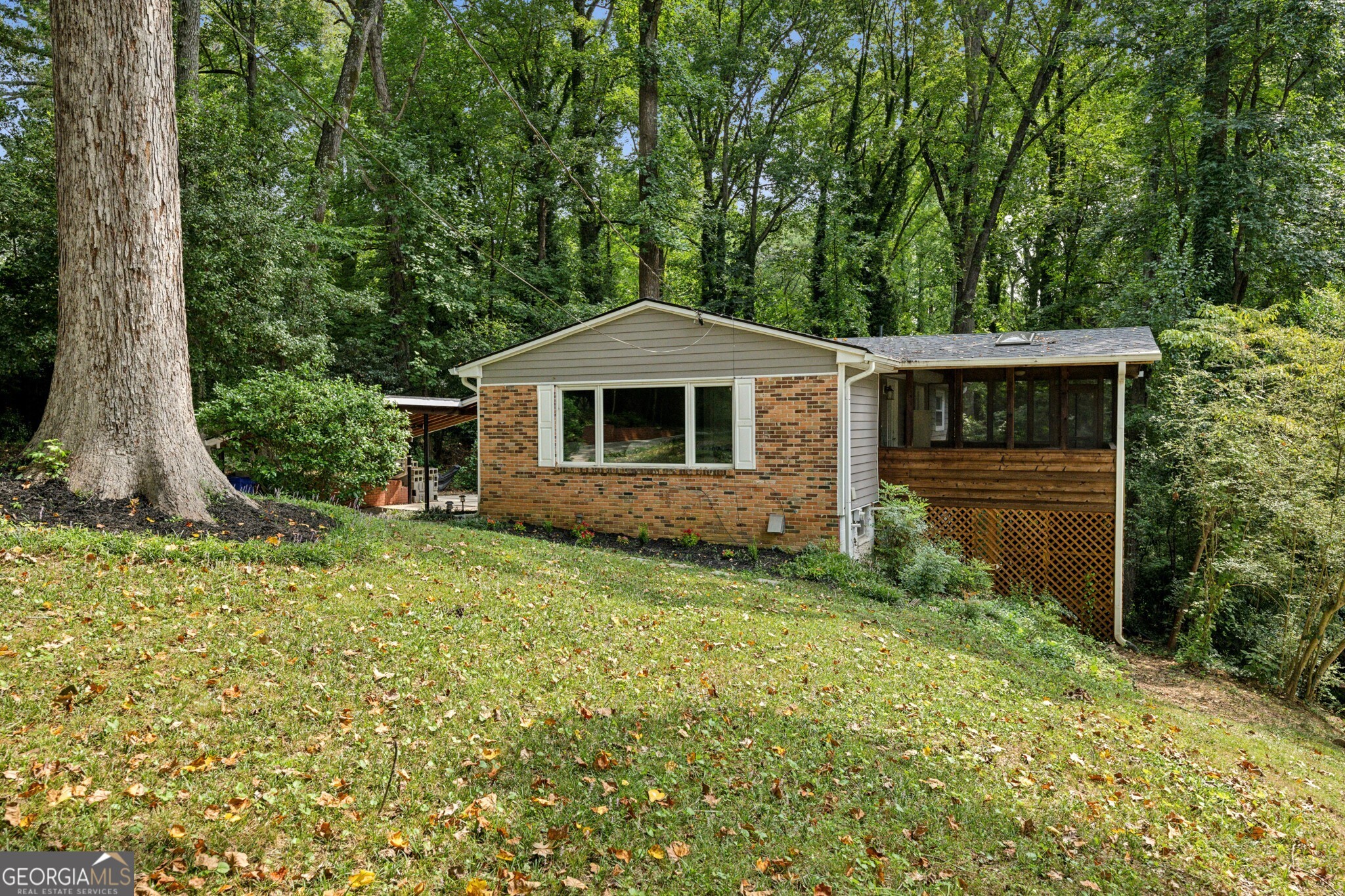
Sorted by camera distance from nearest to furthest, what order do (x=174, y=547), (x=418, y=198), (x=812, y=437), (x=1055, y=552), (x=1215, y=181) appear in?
1. (x=174, y=547)
2. (x=812, y=437)
3. (x=1055, y=552)
4. (x=1215, y=181)
5. (x=418, y=198)

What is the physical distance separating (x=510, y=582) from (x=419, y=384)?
1272 cm

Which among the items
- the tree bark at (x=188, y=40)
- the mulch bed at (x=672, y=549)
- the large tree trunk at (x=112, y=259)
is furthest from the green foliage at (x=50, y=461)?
the tree bark at (x=188, y=40)

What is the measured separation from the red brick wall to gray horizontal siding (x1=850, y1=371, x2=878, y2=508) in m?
0.60

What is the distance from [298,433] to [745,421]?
6365mm

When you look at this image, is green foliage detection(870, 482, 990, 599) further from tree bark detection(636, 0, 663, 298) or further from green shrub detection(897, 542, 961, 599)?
tree bark detection(636, 0, 663, 298)

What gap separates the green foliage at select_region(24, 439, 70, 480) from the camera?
5980 millimetres

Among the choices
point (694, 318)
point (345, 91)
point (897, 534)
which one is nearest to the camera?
point (897, 534)

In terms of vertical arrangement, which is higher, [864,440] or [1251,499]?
[864,440]

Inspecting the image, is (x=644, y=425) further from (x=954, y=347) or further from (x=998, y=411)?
(x=998, y=411)

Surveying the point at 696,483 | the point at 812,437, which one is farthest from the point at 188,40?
the point at 812,437

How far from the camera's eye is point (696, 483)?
35.8 ft

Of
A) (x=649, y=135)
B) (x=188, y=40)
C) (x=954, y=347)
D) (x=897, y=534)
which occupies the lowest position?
(x=897, y=534)

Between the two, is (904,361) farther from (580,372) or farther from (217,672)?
(217,672)

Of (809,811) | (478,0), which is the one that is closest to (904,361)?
(809,811)
